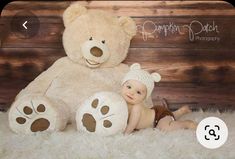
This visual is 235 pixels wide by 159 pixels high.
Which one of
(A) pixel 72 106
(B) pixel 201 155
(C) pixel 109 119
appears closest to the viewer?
(B) pixel 201 155

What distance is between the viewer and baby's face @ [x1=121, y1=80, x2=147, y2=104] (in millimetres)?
810

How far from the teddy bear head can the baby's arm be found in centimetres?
16

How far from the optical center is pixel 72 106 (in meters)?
0.88

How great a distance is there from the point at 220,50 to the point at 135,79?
0.86 feet

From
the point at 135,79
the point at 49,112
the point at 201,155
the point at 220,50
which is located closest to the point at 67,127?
the point at 49,112

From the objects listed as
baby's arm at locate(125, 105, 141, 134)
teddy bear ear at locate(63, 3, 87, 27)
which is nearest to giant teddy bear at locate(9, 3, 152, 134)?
teddy bear ear at locate(63, 3, 87, 27)

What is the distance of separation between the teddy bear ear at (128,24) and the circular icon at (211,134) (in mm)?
301

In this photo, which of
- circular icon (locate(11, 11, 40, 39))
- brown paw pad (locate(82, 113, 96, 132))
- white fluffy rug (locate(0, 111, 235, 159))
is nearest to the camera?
white fluffy rug (locate(0, 111, 235, 159))

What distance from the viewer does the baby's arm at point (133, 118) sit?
2.56 ft

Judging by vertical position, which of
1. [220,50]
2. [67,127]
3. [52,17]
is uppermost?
[52,17]

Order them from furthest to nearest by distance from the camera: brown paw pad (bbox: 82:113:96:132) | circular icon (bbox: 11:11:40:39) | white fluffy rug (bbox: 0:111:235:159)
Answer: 1. circular icon (bbox: 11:11:40:39)
2. brown paw pad (bbox: 82:113:96:132)
3. white fluffy rug (bbox: 0:111:235:159)

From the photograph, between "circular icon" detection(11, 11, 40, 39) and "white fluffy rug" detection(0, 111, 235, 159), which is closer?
"white fluffy rug" detection(0, 111, 235, 159)

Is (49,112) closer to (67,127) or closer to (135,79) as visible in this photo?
(67,127)

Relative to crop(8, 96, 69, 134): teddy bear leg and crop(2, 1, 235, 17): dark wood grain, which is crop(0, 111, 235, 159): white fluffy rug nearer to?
crop(8, 96, 69, 134): teddy bear leg
